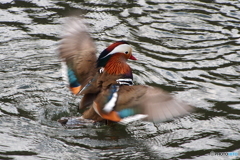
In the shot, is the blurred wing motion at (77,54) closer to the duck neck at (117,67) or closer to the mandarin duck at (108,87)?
the mandarin duck at (108,87)

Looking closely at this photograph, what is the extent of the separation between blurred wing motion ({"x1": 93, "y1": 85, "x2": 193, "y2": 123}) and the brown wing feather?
0.74 metres

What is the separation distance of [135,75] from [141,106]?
1.87 meters

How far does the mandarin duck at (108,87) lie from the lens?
17.0 feet

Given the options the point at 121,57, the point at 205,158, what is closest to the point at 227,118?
the point at 205,158

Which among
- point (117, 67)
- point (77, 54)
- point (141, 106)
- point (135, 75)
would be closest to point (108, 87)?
point (117, 67)

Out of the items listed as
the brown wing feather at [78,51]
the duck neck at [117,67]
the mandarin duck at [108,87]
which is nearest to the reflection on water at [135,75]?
the mandarin duck at [108,87]

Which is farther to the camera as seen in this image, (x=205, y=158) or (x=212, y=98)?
(x=212, y=98)

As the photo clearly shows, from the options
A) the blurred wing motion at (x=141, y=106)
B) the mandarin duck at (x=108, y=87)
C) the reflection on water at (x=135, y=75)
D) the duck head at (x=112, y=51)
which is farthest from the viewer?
the duck head at (x=112, y=51)

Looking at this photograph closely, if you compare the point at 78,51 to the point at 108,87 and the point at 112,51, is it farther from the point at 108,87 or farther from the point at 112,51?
→ the point at 108,87

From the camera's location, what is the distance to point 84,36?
6816 mm

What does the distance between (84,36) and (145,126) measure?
5.96 ft

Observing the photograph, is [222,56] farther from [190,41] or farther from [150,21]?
[150,21]

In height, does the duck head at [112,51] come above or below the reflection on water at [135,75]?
above

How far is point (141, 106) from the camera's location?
5270mm
